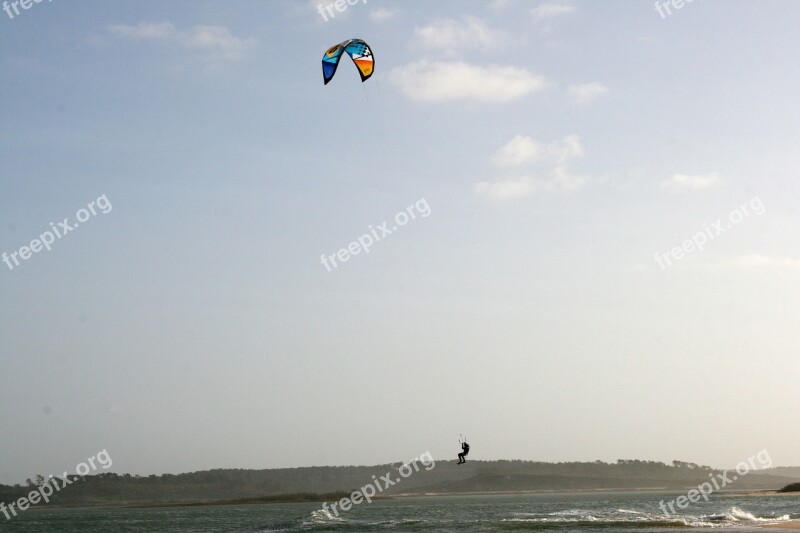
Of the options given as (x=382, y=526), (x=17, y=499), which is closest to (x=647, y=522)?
(x=382, y=526)

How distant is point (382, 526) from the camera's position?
51.4m

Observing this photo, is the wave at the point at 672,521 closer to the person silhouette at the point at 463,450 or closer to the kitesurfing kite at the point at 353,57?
the person silhouette at the point at 463,450

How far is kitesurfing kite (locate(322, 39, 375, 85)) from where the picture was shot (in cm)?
3384

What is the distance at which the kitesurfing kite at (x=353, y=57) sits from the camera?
33.8 meters

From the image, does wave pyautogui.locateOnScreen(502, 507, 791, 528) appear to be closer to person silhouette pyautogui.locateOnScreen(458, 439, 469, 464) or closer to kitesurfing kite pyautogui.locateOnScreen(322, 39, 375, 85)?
person silhouette pyautogui.locateOnScreen(458, 439, 469, 464)

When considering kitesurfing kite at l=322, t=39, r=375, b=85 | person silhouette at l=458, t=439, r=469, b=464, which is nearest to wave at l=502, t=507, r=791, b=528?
person silhouette at l=458, t=439, r=469, b=464

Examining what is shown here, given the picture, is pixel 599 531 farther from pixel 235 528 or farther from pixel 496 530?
pixel 235 528

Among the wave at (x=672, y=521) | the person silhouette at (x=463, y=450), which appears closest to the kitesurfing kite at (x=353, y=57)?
the person silhouette at (x=463, y=450)

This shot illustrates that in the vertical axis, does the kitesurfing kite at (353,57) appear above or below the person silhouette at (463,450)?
above

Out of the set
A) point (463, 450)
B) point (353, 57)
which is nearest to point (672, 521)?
point (463, 450)

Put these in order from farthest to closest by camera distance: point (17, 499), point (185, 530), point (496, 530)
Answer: point (17, 499), point (185, 530), point (496, 530)

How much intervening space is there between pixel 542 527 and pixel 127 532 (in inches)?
1037

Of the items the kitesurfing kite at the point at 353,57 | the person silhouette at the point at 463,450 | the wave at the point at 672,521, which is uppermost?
the kitesurfing kite at the point at 353,57

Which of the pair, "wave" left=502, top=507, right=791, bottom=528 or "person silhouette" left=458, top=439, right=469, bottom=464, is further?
"wave" left=502, top=507, right=791, bottom=528
